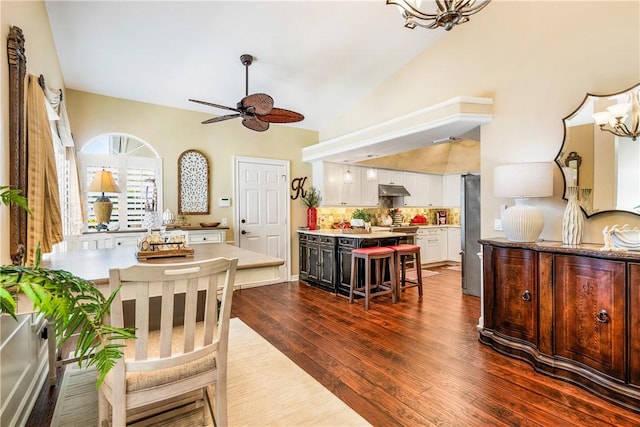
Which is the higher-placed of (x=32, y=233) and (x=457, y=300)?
(x=32, y=233)

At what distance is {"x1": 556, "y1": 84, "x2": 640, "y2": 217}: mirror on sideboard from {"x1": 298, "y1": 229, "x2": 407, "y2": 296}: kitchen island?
7.71 ft

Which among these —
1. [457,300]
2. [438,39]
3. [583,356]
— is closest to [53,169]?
[583,356]

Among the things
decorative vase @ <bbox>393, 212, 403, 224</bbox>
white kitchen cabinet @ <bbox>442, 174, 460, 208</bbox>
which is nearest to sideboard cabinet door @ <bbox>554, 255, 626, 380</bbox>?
decorative vase @ <bbox>393, 212, 403, 224</bbox>

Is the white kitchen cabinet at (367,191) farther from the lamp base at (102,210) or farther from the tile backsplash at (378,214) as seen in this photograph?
the lamp base at (102,210)

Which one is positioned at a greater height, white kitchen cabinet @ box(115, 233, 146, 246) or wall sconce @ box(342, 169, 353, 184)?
wall sconce @ box(342, 169, 353, 184)

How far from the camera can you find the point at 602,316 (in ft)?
7.21

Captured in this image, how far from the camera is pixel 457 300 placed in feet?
14.7

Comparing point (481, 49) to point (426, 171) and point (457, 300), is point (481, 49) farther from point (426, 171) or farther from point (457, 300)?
point (426, 171)

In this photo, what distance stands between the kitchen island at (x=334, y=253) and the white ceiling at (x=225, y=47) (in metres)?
2.23

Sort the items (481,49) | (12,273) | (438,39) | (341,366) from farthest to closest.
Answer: (438,39) → (481,49) → (341,366) → (12,273)

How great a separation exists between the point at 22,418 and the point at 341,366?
209cm

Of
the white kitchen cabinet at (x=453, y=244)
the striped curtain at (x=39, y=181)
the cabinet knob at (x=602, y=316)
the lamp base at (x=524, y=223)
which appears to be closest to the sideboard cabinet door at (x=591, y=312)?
the cabinet knob at (x=602, y=316)

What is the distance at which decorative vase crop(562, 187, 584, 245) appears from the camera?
253cm

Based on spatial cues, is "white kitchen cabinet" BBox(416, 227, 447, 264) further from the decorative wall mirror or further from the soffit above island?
the decorative wall mirror
